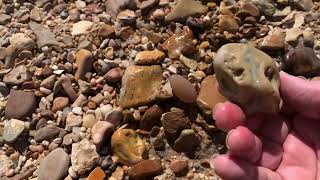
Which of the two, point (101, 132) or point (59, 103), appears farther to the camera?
point (59, 103)

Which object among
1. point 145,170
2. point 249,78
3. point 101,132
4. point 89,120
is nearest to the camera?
point 249,78

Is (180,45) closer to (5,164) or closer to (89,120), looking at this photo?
(89,120)

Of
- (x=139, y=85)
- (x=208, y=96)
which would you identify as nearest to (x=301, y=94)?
(x=208, y=96)

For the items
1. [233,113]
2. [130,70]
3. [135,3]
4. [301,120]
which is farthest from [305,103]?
[135,3]

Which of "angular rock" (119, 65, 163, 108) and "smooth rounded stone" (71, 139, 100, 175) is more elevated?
"angular rock" (119, 65, 163, 108)

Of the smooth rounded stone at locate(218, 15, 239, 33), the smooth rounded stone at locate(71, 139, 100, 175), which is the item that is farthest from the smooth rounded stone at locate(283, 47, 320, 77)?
the smooth rounded stone at locate(71, 139, 100, 175)

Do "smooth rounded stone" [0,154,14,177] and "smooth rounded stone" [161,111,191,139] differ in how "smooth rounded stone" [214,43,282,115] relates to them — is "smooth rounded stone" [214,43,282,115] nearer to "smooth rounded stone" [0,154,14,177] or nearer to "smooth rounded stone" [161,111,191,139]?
"smooth rounded stone" [161,111,191,139]
